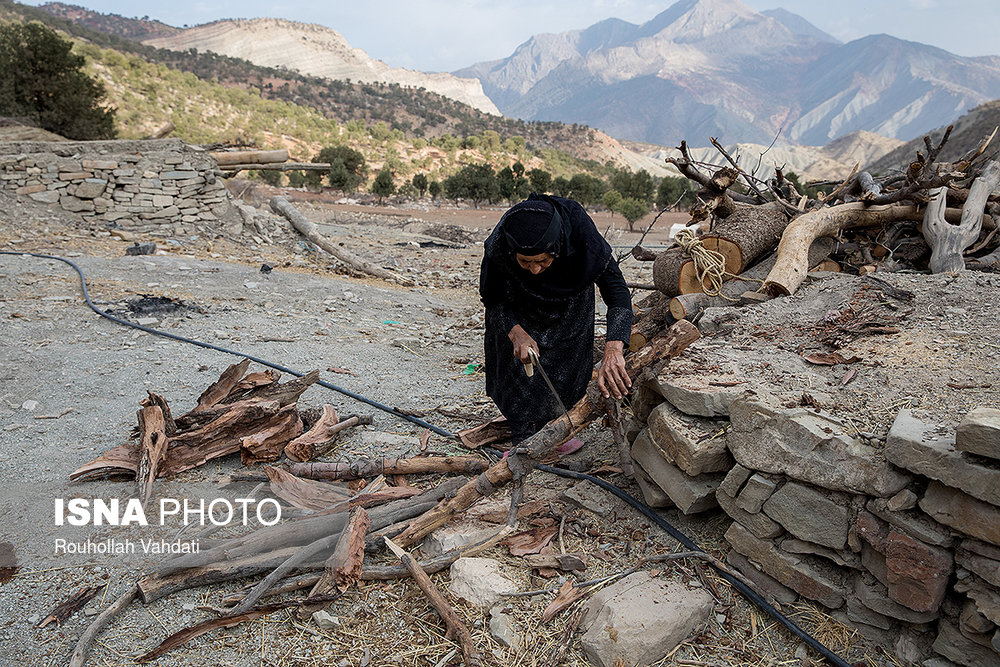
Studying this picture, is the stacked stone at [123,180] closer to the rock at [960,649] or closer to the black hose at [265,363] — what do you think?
the black hose at [265,363]

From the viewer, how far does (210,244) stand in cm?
890

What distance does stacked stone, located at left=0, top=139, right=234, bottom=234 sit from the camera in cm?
850

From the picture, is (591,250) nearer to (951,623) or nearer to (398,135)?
(951,623)

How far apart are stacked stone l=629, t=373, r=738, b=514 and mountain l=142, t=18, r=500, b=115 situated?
86408 millimetres

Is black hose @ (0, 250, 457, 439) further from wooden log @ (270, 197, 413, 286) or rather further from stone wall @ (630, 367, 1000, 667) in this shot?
wooden log @ (270, 197, 413, 286)

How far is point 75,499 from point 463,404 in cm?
213

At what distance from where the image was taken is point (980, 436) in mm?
1522

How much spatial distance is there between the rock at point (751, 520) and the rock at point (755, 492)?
0.10 ft

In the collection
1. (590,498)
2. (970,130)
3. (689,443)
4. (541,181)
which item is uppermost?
(970,130)

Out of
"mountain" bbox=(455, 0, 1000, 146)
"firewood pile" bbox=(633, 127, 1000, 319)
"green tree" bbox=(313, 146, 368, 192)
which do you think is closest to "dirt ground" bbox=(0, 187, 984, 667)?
Answer: "firewood pile" bbox=(633, 127, 1000, 319)

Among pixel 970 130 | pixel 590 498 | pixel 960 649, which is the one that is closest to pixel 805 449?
pixel 960 649

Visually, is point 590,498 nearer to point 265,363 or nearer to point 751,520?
point 751,520

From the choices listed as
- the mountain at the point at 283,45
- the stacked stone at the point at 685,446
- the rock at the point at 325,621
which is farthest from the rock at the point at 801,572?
the mountain at the point at 283,45

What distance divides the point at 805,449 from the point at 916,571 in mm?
442
